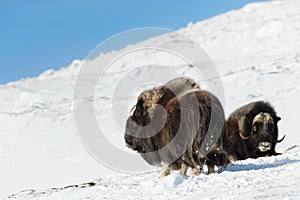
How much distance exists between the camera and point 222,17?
1630 inches

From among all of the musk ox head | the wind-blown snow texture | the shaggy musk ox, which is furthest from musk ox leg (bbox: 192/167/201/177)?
the musk ox head

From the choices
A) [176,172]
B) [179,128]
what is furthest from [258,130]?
[179,128]

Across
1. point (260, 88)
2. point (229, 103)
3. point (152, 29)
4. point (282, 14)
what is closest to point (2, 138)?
point (229, 103)

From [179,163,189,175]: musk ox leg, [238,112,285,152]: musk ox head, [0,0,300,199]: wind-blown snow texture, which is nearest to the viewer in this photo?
[0,0,300,199]: wind-blown snow texture

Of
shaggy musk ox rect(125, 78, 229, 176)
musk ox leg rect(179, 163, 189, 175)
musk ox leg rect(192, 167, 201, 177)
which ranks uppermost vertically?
shaggy musk ox rect(125, 78, 229, 176)

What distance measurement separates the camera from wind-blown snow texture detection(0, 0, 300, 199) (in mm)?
3426

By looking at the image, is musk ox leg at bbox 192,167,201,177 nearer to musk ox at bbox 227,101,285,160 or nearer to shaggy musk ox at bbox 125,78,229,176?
shaggy musk ox at bbox 125,78,229,176

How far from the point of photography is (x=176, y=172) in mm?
4195

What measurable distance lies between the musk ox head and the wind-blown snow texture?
0.35 metres

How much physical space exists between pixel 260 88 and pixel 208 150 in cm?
1118

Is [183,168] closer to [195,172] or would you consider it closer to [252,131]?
[195,172]

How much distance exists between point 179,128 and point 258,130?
190 cm

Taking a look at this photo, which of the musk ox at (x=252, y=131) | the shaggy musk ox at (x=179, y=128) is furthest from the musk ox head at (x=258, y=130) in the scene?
the shaggy musk ox at (x=179, y=128)

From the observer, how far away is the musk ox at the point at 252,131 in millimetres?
5645
